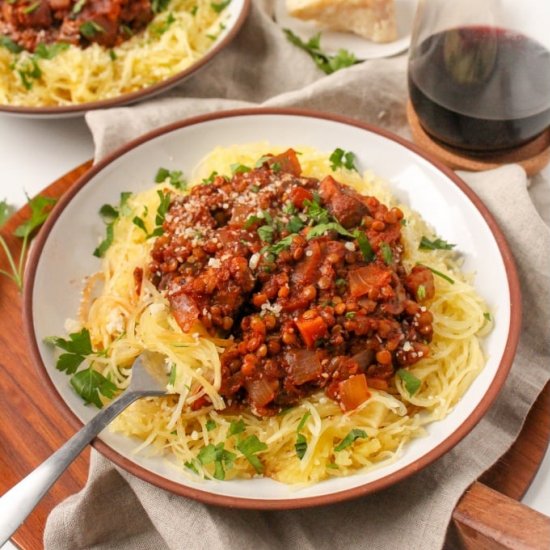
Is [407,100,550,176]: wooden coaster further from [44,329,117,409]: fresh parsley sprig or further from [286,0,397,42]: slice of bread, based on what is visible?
[44,329,117,409]: fresh parsley sprig

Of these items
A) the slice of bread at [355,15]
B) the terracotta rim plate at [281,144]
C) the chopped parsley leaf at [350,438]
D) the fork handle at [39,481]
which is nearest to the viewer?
the fork handle at [39,481]

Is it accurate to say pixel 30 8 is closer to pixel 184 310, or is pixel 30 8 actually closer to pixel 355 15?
pixel 355 15

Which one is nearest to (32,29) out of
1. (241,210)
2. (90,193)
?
(90,193)

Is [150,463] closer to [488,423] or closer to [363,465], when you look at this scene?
[363,465]

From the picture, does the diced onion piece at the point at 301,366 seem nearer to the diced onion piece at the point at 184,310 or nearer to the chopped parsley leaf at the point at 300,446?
the chopped parsley leaf at the point at 300,446

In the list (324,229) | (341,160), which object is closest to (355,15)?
(341,160)

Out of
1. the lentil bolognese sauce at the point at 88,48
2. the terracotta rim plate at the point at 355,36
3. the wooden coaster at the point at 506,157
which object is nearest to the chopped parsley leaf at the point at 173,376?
the wooden coaster at the point at 506,157

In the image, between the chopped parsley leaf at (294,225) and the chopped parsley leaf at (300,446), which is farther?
the chopped parsley leaf at (294,225)
